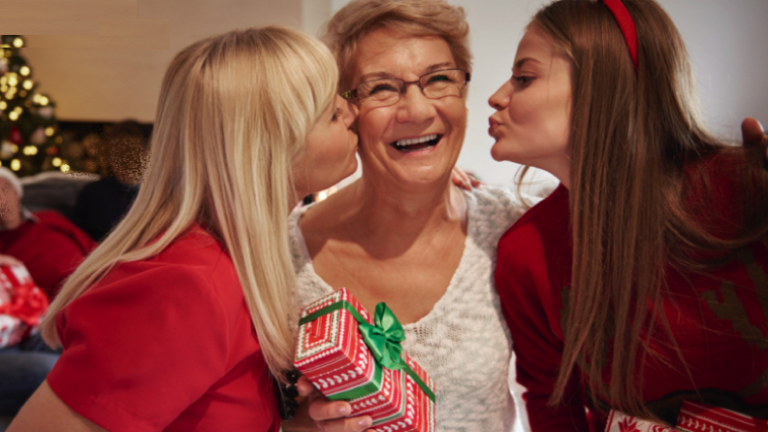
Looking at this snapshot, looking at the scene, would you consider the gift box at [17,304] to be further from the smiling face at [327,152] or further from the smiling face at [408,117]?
the smiling face at [408,117]

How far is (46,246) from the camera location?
2.89 meters

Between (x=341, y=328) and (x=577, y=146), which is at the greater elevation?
(x=577, y=146)

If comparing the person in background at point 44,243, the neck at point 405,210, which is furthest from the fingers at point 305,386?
the person in background at point 44,243

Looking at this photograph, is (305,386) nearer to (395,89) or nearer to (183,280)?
(183,280)

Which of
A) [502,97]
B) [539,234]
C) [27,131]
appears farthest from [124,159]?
[27,131]

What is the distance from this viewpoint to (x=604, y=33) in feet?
3.45

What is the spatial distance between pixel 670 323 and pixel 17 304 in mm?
3151

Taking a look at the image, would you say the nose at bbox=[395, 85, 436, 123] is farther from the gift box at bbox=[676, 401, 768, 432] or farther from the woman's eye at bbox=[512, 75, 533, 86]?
the gift box at bbox=[676, 401, 768, 432]

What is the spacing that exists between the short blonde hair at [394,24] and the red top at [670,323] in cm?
58

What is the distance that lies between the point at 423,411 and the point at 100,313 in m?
0.71

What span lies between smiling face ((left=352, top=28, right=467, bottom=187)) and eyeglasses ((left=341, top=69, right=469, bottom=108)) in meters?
0.01

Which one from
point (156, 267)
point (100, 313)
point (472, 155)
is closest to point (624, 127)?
point (156, 267)

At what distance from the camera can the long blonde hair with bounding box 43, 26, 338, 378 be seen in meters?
0.96

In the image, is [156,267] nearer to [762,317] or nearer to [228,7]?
[228,7]
